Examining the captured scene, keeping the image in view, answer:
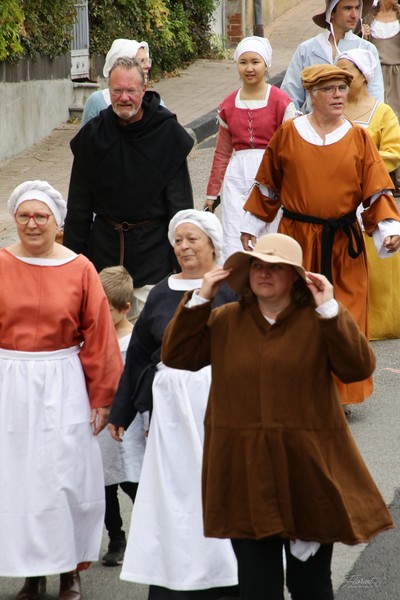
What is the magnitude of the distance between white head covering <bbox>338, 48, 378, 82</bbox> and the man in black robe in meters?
1.50

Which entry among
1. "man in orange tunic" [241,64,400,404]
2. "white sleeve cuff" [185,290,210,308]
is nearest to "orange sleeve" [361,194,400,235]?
"man in orange tunic" [241,64,400,404]

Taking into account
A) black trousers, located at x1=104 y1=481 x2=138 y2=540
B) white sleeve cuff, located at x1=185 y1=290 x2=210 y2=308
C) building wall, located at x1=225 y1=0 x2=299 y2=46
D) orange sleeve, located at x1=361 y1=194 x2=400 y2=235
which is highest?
building wall, located at x1=225 y1=0 x2=299 y2=46

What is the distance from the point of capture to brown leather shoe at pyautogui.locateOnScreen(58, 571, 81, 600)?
5398 mm

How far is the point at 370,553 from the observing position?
5.79 m

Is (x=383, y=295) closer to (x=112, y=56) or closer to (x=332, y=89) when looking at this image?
(x=332, y=89)

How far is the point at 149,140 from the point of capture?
23.0 feet

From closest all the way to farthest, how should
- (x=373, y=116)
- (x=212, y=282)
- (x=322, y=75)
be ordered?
(x=212, y=282) → (x=322, y=75) → (x=373, y=116)

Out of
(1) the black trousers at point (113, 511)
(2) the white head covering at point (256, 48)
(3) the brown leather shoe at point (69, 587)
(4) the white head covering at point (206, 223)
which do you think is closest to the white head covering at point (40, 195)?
(4) the white head covering at point (206, 223)

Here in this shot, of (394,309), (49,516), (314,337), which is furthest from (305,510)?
(394,309)

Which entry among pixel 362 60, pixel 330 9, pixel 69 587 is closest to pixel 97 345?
pixel 69 587

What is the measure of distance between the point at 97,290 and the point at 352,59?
332 cm

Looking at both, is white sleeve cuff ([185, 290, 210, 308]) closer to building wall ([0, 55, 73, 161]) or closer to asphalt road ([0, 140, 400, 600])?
asphalt road ([0, 140, 400, 600])

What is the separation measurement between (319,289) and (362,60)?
14.1 feet

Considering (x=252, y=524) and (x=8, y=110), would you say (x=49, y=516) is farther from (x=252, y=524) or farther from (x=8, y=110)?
(x=8, y=110)
